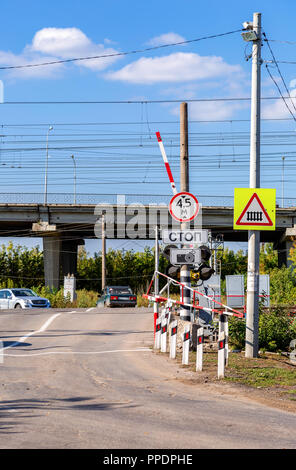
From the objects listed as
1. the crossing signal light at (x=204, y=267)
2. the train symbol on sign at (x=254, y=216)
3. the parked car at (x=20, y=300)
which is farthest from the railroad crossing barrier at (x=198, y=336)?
the parked car at (x=20, y=300)

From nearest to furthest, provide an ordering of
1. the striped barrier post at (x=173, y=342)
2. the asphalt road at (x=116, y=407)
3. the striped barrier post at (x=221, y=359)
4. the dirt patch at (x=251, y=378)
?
the asphalt road at (x=116, y=407), the dirt patch at (x=251, y=378), the striped barrier post at (x=221, y=359), the striped barrier post at (x=173, y=342)

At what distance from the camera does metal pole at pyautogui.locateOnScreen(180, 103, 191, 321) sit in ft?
51.1

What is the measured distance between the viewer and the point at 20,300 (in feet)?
110

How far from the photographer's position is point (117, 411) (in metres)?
8.53

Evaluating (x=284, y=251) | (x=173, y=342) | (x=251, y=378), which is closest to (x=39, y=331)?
(x=173, y=342)

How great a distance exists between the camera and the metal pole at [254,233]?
1377cm

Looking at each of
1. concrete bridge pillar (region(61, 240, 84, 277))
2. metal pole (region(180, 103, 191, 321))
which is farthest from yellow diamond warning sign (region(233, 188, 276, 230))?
concrete bridge pillar (region(61, 240, 84, 277))

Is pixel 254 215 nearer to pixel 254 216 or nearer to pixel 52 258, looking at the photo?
pixel 254 216

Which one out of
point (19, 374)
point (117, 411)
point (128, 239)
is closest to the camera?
point (117, 411)

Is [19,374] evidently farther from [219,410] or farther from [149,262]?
[149,262]

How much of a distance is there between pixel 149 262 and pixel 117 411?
192 ft

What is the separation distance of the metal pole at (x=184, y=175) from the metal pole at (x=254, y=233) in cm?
214

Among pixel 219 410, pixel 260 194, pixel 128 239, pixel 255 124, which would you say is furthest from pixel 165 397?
pixel 128 239

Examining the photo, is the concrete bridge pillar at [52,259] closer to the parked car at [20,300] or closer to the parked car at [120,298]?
the parked car at [120,298]
